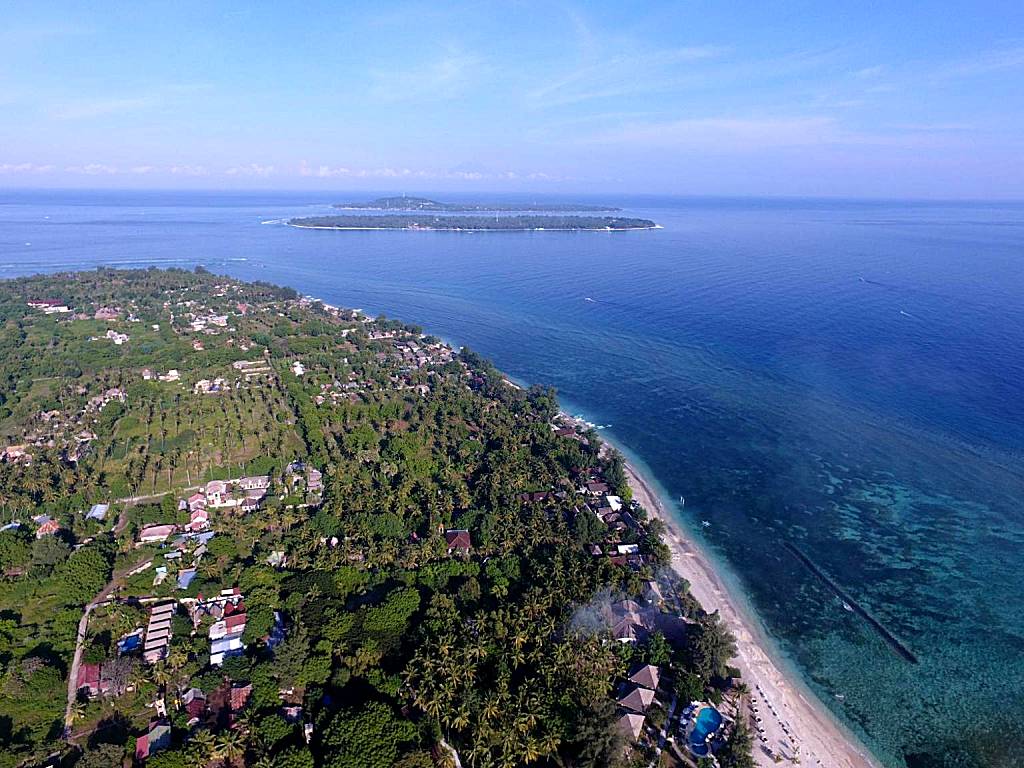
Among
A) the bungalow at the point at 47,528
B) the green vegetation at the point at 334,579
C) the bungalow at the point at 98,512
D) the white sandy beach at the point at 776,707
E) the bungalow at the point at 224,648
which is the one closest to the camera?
the green vegetation at the point at 334,579

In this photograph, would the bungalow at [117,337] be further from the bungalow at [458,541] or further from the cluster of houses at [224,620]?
the bungalow at [458,541]

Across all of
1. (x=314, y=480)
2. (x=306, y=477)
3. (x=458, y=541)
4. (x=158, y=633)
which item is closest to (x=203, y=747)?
(x=158, y=633)

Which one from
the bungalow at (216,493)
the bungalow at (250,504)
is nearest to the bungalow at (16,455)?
the bungalow at (216,493)

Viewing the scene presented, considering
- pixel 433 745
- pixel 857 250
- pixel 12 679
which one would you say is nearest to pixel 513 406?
pixel 433 745

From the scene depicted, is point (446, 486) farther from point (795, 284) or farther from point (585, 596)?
point (795, 284)

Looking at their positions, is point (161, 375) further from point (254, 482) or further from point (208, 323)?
point (254, 482)

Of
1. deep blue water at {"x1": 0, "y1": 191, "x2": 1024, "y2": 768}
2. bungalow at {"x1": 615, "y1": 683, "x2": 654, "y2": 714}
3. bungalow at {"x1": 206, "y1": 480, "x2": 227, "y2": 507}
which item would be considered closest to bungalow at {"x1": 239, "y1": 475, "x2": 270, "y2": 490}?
bungalow at {"x1": 206, "y1": 480, "x2": 227, "y2": 507}

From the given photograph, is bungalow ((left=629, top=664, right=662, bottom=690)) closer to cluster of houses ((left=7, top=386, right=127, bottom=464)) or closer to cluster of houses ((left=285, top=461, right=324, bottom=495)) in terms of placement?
cluster of houses ((left=285, top=461, right=324, bottom=495))
